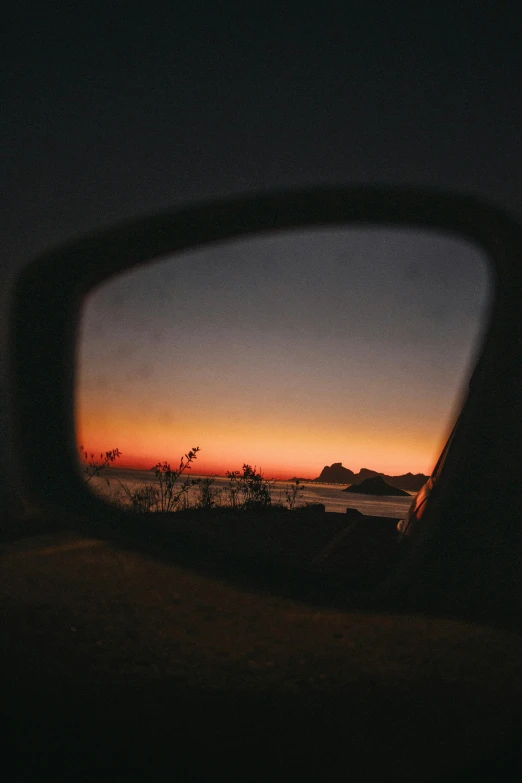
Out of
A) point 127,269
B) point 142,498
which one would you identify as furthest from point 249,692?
point 127,269

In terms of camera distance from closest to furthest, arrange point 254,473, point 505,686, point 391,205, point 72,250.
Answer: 1. point 391,205
2. point 505,686
3. point 72,250
4. point 254,473

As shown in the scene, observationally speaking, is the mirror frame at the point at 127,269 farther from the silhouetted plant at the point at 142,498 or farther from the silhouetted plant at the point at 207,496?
the silhouetted plant at the point at 207,496

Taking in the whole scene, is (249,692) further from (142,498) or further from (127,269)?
(127,269)

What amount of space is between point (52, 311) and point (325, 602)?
178 cm

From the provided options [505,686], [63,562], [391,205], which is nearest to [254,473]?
[505,686]

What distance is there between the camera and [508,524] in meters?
1.65

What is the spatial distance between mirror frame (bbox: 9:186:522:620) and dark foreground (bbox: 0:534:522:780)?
2.06ft

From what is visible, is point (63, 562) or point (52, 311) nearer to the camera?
point (52, 311)

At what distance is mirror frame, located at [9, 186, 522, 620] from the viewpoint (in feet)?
5.48

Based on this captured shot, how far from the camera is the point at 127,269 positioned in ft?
8.86

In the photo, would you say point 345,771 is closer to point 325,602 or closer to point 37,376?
point 325,602

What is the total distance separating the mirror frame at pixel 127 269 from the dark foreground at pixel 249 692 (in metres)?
0.63

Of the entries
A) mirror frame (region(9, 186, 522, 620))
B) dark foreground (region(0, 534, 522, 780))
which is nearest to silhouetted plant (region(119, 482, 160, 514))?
mirror frame (region(9, 186, 522, 620))

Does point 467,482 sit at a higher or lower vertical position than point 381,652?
higher
